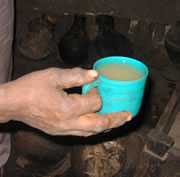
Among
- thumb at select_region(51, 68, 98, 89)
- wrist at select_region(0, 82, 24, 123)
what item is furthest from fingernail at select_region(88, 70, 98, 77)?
wrist at select_region(0, 82, 24, 123)

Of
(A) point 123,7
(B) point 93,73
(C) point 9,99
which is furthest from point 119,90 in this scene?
(A) point 123,7

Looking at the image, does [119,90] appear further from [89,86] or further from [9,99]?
[9,99]

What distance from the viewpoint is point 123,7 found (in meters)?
1.25

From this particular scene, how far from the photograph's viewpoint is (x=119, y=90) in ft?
2.21

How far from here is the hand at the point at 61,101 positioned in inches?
27.7

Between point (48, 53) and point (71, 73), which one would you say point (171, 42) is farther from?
point (71, 73)

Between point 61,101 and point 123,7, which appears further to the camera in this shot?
point 123,7

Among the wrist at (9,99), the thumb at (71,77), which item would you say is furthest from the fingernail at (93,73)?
the wrist at (9,99)

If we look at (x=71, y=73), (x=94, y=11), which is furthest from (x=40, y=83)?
(x=94, y=11)

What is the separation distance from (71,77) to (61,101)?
0.16ft

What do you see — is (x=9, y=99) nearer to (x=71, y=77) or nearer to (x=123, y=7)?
(x=71, y=77)

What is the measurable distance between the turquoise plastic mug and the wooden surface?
537 mm

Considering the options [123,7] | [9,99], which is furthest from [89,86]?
[123,7]

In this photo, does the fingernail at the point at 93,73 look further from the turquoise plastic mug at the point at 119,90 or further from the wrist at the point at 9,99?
the wrist at the point at 9,99
